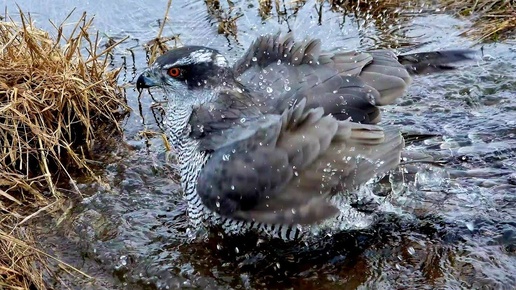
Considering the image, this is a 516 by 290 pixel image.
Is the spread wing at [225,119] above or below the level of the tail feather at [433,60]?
above

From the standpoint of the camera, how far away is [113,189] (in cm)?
548

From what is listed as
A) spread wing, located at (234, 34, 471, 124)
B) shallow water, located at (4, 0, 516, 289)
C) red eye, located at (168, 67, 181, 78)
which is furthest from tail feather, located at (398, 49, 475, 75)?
red eye, located at (168, 67, 181, 78)

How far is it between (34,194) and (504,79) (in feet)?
12.1

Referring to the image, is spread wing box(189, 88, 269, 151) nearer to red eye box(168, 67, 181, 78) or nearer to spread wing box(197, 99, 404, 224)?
spread wing box(197, 99, 404, 224)

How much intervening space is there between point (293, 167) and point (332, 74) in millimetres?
841

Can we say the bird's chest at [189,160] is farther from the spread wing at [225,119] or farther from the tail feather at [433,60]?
the tail feather at [433,60]

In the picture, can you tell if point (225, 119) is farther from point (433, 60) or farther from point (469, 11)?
point (469, 11)

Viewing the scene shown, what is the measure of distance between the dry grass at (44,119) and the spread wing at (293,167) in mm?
1227

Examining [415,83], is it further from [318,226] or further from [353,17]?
[318,226]

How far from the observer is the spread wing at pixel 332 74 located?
16.1 feet

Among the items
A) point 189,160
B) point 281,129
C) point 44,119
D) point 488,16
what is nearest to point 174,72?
point 189,160

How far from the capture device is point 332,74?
16.4ft

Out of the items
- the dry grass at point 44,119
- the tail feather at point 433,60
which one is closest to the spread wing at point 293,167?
the tail feather at point 433,60

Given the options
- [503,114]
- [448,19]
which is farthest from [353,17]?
[503,114]
